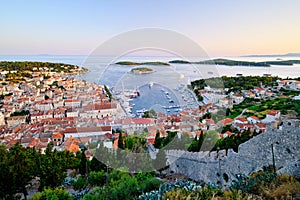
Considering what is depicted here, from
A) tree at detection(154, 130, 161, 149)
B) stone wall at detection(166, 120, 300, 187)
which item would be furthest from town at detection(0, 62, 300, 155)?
stone wall at detection(166, 120, 300, 187)

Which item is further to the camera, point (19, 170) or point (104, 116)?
point (104, 116)

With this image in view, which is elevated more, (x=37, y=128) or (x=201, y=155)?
(x=201, y=155)

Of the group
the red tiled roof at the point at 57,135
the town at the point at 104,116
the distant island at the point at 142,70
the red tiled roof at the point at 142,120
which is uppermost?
the distant island at the point at 142,70

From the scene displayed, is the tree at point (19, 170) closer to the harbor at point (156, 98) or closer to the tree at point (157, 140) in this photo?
the harbor at point (156, 98)

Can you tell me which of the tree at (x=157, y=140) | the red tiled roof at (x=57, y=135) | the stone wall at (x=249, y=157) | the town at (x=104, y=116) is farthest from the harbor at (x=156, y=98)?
the red tiled roof at (x=57, y=135)

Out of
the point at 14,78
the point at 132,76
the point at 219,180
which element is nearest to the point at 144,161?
the point at 219,180

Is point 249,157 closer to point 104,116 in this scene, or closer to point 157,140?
point 157,140

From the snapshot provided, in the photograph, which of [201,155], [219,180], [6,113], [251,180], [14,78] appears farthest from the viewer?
[14,78]

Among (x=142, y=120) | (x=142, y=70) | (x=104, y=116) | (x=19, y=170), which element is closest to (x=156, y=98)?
(x=142, y=70)

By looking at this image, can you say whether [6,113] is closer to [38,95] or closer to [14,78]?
[38,95]
